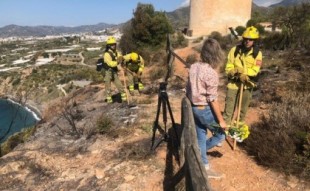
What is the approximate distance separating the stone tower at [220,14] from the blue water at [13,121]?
579 inches

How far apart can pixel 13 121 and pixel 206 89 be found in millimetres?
5548

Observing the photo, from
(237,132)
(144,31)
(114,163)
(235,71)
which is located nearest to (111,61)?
(114,163)

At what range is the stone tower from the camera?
27.7 meters

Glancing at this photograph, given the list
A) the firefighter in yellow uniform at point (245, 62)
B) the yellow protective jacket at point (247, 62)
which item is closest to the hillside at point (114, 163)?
the firefighter in yellow uniform at point (245, 62)

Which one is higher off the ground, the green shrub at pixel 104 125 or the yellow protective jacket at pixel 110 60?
the yellow protective jacket at pixel 110 60

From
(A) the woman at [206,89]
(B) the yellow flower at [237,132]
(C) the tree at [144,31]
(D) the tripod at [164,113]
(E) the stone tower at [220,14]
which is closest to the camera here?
(A) the woman at [206,89]

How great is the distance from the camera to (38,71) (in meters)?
83.4

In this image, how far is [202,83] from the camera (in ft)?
14.4

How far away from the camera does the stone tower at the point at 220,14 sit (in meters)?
27.7

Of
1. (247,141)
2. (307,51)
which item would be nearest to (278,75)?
(307,51)

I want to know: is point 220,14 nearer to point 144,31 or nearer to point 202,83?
point 144,31

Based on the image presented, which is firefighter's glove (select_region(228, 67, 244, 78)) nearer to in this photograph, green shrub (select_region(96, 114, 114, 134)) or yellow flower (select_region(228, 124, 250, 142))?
yellow flower (select_region(228, 124, 250, 142))

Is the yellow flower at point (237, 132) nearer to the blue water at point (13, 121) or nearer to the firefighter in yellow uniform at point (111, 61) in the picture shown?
the blue water at point (13, 121)

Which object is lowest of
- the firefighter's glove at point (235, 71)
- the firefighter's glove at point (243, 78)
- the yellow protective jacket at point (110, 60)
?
the yellow protective jacket at point (110, 60)
